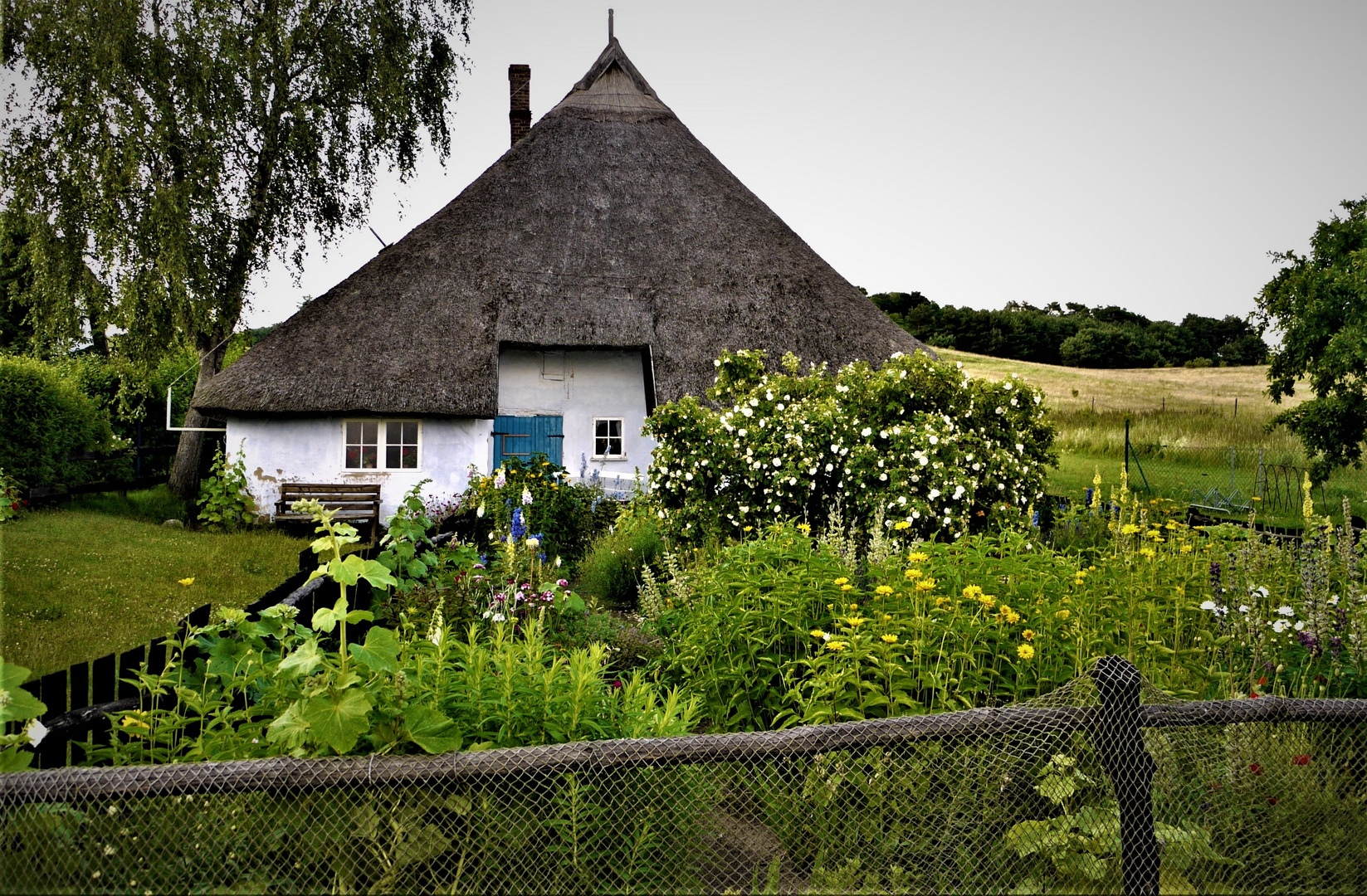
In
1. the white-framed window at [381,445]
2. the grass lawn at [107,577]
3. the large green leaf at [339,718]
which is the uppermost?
the white-framed window at [381,445]

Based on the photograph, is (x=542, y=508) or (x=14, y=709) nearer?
(x=14, y=709)

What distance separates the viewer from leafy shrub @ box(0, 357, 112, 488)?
1266cm

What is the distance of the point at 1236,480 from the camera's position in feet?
59.6

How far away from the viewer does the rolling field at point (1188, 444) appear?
1612cm

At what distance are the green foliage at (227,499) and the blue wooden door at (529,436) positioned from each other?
3.83m

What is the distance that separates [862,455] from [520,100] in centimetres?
1448

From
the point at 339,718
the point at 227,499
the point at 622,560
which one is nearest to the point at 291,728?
the point at 339,718

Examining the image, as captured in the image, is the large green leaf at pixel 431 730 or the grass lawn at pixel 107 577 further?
the grass lawn at pixel 107 577

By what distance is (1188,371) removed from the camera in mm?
41344

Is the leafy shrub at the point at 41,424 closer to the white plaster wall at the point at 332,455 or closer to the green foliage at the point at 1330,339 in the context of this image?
the white plaster wall at the point at 332,455

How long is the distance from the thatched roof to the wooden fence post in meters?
11.0

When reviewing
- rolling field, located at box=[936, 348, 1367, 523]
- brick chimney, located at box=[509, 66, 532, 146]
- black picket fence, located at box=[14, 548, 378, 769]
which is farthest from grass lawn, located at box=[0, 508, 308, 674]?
brick chimney, located at box=[509, 66, 532, 146]

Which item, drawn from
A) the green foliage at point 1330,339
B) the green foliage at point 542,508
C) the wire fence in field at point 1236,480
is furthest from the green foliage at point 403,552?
the green foliage at point 1330,339

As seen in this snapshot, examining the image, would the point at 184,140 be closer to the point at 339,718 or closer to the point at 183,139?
the point at 183,139
